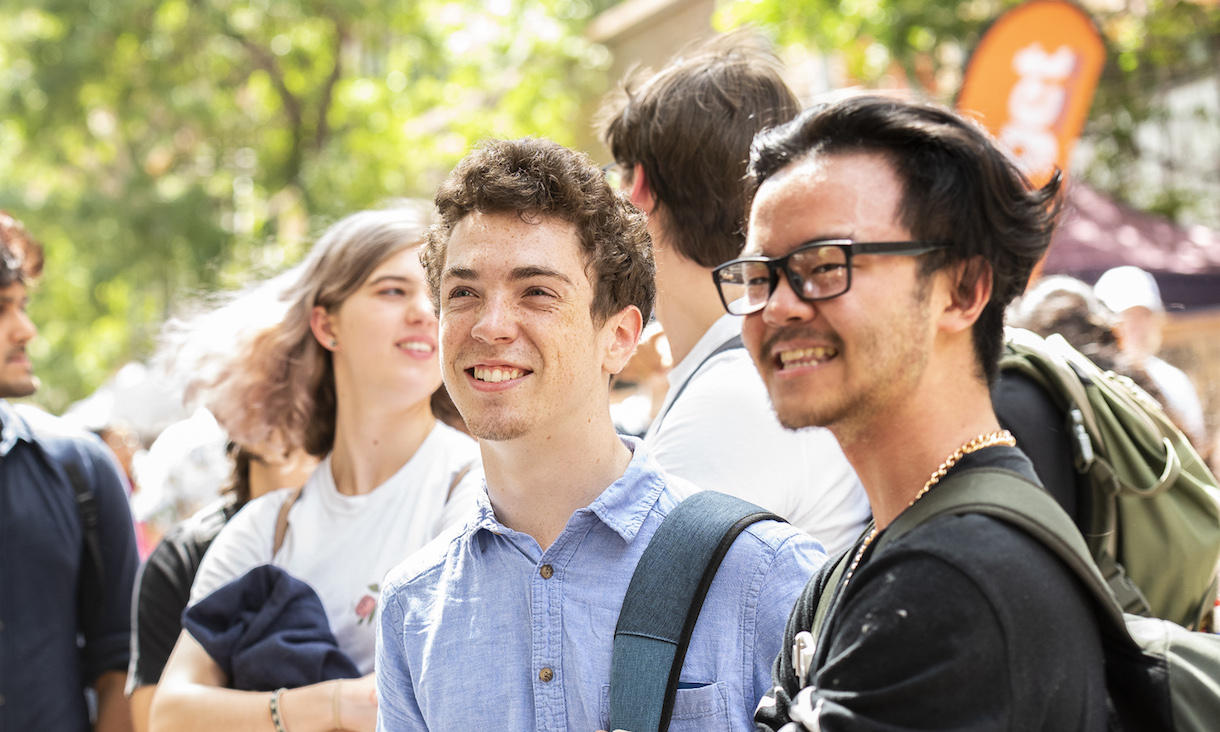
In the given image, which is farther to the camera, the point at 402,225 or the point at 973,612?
the point at 402,225

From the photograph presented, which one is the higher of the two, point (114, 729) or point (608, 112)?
point (608, 112)

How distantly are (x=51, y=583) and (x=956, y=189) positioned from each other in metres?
3.14

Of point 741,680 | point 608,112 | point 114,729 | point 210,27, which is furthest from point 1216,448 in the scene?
point 210,27

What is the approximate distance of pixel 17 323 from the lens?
3498 millimetres

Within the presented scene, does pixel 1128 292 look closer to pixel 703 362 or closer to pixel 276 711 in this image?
pixel 703 362

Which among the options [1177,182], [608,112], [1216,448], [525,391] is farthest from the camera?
[1177,182]

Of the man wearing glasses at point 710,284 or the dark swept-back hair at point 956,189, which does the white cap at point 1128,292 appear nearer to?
the man wearing glasses at point 710,284

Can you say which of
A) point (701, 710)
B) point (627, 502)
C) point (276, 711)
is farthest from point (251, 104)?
point (701, 710)

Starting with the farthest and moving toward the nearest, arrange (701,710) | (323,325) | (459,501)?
(323,325) < (459,501) < (701,710)

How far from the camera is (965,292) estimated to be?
142 cm

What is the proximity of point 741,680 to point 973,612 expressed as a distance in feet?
1.97

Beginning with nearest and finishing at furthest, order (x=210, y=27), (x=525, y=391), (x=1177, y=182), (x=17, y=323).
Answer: (x=525, y=391), (x=17, y=323), (x=1177, y=182), (x=210, y=27)

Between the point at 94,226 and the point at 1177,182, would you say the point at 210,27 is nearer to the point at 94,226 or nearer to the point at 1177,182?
the point at 94,226

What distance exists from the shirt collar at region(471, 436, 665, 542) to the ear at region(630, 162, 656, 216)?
0.69 m
